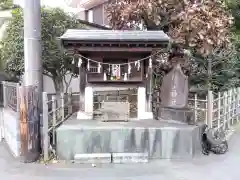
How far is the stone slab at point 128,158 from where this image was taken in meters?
7.16

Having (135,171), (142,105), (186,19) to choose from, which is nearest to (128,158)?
(135,171)

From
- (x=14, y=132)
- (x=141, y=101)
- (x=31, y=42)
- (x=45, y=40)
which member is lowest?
(x=14, y=132)

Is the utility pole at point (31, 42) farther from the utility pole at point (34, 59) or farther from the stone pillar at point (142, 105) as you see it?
the stone pillar at point (142, 105)

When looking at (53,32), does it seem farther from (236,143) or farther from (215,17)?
(236,143)

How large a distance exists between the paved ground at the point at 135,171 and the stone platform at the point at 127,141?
0.32 metres

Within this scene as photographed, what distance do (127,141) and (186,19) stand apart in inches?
208

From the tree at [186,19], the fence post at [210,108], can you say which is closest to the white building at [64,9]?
the tree at [186,19]

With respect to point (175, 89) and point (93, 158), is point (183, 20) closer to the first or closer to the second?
point (175, 89)

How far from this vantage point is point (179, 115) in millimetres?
8539

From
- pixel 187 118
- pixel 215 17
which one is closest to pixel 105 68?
pixel 187 118

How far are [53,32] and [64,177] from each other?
711cm

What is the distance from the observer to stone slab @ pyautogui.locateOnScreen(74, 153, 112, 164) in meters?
7.11

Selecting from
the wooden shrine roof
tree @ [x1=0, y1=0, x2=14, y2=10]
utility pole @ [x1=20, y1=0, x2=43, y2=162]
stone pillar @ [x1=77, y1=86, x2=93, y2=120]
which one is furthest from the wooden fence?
tree @ [x1=0, y1=0, x2=14, y2=10]

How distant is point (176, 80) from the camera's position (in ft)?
28.8
